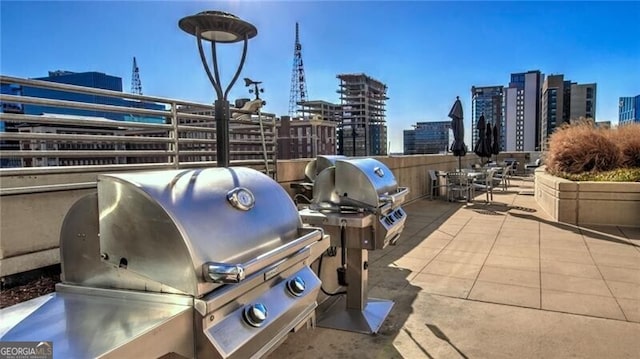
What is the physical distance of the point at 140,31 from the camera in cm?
372

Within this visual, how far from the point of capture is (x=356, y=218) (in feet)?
9.84

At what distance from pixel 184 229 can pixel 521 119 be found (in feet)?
131

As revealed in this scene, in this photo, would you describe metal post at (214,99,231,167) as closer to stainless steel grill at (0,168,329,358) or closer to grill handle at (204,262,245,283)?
stainless steel grill at (0,168,329,358)

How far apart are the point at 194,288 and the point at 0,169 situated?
1.59m

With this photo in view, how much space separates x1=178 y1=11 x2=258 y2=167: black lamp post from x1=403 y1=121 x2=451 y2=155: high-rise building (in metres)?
21.9

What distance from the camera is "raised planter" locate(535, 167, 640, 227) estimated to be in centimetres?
716

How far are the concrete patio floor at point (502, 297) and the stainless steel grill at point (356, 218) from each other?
0.18 metres

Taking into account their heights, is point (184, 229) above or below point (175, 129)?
below

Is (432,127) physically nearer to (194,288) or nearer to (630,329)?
(630,329)

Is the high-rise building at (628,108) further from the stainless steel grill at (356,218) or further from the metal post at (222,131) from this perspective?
the metal post at (222,131)

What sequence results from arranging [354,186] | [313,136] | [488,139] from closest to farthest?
1. [354,186]
2. [313,136]
3. [488,139]

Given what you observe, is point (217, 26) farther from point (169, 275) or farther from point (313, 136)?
point (313, 136)

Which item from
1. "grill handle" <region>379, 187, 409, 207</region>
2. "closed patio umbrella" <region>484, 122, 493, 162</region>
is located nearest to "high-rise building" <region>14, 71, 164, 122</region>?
"grill handle" <region>379, 187, 409, 207</region>
